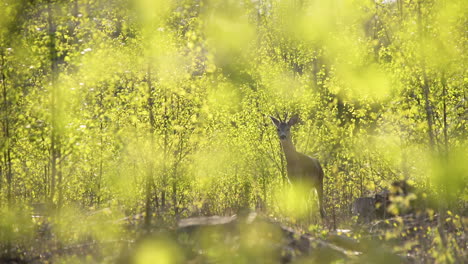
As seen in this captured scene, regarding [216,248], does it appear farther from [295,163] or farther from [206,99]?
[206,99]

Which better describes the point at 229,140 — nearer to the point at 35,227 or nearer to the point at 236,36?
the point at 236,36

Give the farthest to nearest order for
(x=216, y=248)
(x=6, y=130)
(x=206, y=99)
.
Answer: (x=206, y=99) → (x=6, y=130) → (x=216, y=248)

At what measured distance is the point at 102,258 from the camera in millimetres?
10617

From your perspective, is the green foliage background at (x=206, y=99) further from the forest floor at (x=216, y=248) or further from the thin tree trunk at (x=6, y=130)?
the forest floor at (x=216, y=248)

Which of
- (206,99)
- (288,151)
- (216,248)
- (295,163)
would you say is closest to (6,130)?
(216,248)

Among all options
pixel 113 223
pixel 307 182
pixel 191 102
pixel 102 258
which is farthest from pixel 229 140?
pixel 102 258

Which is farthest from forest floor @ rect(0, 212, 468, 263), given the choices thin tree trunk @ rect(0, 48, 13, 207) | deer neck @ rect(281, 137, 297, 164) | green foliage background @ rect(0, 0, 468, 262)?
deer neck @ rect(281, 137, 297, 164)

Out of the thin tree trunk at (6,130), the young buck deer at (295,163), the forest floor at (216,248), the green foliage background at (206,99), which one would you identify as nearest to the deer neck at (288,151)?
the young buck deer at (295,163)

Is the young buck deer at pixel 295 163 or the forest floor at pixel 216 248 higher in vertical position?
the young buck deer at pixel 295 163

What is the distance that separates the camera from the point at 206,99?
21.3m

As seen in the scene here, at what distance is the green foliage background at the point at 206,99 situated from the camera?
1280cm

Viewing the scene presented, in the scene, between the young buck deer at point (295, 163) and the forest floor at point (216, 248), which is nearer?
the forest floor at point (216, 248)

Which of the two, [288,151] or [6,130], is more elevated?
[6,130]

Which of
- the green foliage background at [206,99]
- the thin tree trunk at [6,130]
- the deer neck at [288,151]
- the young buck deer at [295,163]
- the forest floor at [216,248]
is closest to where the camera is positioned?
the forest floor at [216,248]
